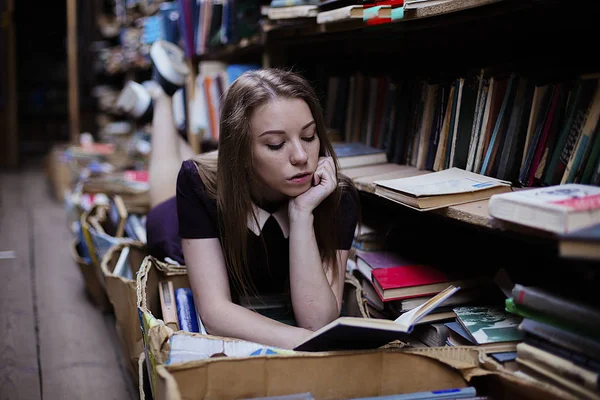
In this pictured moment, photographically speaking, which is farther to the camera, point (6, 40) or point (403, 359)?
point (6, 40)

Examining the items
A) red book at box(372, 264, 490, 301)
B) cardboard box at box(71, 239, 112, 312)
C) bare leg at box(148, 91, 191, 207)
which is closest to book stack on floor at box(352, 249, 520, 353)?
red book at box(372, 264, 490, 301)

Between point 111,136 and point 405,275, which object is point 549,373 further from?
point 111,136

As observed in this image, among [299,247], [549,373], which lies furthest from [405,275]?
[549,373]

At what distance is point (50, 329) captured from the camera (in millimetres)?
2029

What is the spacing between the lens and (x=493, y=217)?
98cm

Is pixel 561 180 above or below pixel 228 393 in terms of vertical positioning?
above

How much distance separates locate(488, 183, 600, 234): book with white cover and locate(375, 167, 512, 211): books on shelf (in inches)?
6.8

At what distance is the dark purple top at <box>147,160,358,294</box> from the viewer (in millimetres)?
1322

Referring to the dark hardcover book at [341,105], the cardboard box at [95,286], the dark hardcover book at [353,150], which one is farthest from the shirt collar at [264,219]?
the cardboard box at [95,286]

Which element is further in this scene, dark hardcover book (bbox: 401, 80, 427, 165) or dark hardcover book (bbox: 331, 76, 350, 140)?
dark hardcover book (bbox: 331, 76, 350, 140)

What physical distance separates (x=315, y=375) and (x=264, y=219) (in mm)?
478

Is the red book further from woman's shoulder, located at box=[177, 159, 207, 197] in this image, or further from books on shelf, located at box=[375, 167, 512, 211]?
woman's shoulder, located at box=[177, 159, 207, 197]

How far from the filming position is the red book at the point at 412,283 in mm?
1347

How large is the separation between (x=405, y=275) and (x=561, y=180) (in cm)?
42
